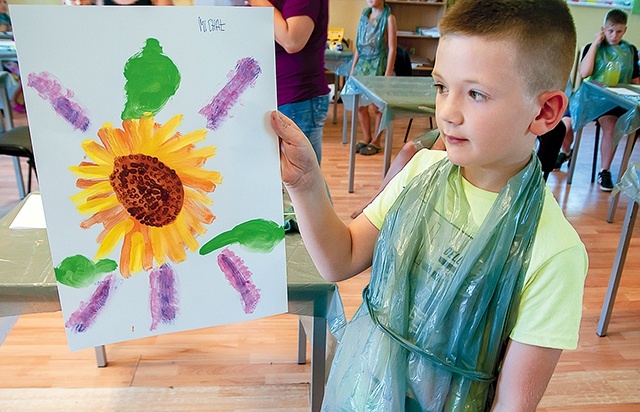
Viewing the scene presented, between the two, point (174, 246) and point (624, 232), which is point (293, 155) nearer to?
point (174, 246)

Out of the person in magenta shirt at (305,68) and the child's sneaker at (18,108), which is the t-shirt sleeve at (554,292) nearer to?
the person in magenta shirt at (305,68)

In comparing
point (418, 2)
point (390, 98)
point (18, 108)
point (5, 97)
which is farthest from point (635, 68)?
point (18, 108)

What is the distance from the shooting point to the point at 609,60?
3455 mm

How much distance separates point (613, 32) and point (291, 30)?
2.66 m

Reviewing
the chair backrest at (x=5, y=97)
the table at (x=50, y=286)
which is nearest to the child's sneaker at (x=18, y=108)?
the chair backrest at (x=5, y=97)

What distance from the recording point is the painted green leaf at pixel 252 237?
79 centimetres

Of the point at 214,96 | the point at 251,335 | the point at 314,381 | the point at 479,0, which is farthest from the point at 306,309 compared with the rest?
the point at 251,335

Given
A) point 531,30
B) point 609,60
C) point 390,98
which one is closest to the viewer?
point 531,30

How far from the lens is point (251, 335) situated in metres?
2.00

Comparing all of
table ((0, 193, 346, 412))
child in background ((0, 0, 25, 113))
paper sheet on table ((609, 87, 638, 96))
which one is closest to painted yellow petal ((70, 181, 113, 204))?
table ((0, 193, 346, 412))

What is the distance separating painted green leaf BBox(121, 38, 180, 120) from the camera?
66 centimetres

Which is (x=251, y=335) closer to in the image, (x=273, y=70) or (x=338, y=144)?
(x=273, y=70)

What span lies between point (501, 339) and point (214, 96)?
19.5 inches

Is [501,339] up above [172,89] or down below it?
below
